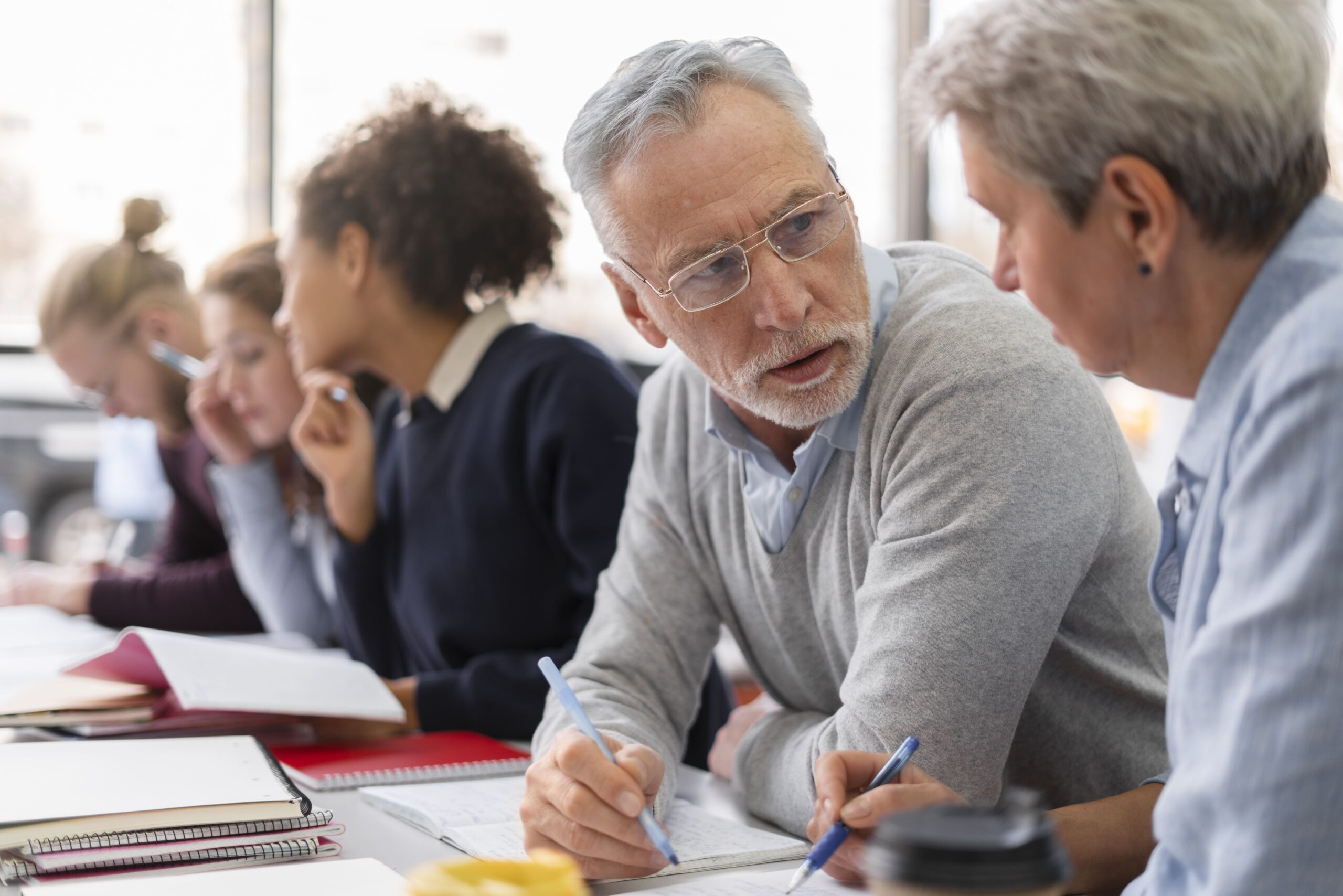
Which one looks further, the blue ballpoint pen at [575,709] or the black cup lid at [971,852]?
the blue ballpoint pen at [575,709]

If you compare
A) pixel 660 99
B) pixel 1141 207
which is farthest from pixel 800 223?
pixel 1141 207

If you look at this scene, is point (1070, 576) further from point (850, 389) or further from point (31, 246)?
point (31, 246)

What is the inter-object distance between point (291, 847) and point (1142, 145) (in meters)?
0.86

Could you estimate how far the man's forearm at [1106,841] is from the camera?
1.02 metres

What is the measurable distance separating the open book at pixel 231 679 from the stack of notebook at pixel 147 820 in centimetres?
20

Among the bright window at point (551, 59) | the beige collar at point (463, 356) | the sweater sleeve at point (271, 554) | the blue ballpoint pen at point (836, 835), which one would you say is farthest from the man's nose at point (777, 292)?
the bright window at point (551, 59)

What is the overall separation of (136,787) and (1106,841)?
0.85 metres

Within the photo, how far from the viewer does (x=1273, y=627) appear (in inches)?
25.7

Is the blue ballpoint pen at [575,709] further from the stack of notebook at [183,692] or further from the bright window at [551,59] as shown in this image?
the bright window at [551,59]

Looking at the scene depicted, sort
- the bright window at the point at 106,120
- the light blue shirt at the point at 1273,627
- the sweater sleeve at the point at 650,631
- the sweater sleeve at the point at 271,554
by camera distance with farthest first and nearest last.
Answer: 1. the bright window at the point at 106,120
2. the sweater sleeve at the point at 271,554
3. the sweater sleeve at the point at 650,631
4. the light blue shirt at the point at 1273,627

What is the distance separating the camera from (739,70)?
1.23m

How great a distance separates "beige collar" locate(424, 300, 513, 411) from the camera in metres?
2.01

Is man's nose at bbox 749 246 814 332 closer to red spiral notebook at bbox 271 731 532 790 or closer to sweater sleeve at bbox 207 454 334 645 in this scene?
red spiral notebook at bbox 271 731 532 790

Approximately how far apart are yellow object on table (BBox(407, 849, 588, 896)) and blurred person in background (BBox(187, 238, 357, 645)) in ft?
5.75
